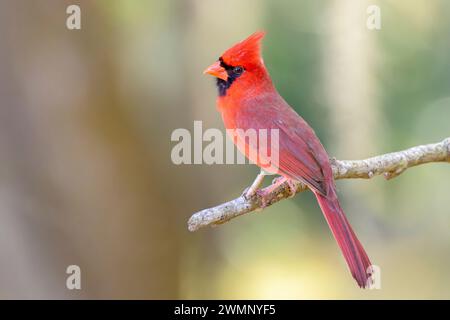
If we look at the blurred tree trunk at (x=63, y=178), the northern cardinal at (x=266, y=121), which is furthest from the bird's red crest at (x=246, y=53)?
the blurred tree trunk at (x=63, y=178)

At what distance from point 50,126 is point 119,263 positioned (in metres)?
0.86

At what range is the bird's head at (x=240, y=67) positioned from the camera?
9.25 ft

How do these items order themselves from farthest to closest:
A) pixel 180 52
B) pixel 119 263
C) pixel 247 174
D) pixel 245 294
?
pixel 247 174
pixel 245 294
pixel 180 52
pixel 119 263

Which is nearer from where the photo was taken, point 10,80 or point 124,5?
point 10,80

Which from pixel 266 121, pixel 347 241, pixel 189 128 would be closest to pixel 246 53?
pixel 266 121

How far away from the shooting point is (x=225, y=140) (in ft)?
12.8

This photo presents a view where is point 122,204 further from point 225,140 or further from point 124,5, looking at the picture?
point 124,5

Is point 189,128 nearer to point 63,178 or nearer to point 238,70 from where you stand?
point 63,178

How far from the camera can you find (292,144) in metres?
2.77

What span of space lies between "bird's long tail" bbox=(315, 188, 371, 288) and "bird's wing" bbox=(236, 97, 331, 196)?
5 cm

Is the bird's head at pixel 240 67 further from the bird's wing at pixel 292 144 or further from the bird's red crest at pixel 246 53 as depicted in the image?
the bird's wing at pixel 292 144

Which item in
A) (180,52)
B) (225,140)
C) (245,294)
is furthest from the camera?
(245,294)

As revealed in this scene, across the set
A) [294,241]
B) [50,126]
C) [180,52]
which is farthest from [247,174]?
[50,126]

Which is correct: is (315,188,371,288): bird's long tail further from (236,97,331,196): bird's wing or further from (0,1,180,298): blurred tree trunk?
(0,1,180,298): blurred tree trunk
